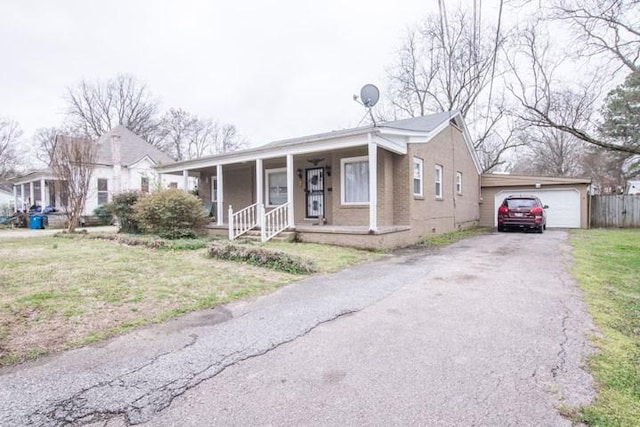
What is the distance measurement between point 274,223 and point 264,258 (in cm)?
483

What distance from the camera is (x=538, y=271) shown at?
6957mm

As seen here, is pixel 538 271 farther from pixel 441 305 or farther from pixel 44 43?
pixel 44 43

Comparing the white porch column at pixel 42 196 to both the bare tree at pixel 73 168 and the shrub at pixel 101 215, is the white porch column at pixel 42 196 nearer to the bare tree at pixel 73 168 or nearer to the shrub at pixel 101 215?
the shrub at pixel 101 215

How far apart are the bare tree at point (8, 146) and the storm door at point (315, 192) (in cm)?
3182

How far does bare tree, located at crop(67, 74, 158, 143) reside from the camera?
126 feet

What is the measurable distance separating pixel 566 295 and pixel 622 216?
58.3 feet

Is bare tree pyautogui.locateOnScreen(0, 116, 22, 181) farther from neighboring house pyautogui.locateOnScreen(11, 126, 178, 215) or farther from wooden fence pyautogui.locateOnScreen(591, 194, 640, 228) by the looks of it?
wooden fence pyautogui.locateOnScreen(591, 194, 640, 228)

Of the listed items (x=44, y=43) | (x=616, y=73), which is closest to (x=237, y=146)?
(x=44, y=43)

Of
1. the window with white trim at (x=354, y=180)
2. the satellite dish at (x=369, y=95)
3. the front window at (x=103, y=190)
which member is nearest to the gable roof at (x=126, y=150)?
the front window at (x=103, y=190)

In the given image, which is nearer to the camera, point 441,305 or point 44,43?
point 441,305

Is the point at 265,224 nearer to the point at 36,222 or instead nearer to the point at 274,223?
the point at 274,223

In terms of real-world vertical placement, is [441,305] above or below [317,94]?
below

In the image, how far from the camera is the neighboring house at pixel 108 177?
70.4 feet

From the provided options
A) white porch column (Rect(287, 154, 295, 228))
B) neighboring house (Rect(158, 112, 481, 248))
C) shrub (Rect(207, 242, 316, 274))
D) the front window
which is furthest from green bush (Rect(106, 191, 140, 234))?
the front window
